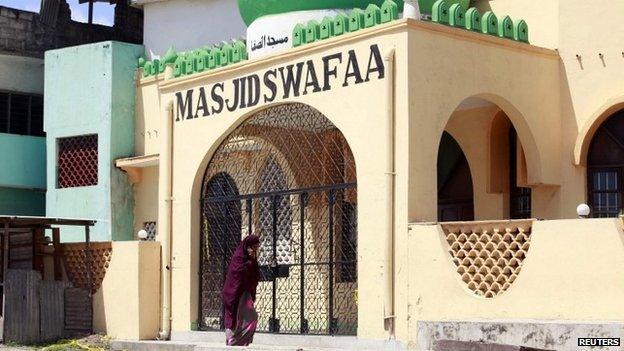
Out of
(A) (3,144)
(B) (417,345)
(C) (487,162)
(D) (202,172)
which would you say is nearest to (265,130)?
(D) (202,172)

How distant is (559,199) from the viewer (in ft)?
50.9

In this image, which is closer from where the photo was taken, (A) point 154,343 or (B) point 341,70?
(B) point 341,70

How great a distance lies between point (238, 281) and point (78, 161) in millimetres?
8255

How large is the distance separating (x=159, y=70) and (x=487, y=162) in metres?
6.49

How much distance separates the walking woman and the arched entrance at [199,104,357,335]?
1054 millimetres

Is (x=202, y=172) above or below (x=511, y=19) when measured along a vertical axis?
below

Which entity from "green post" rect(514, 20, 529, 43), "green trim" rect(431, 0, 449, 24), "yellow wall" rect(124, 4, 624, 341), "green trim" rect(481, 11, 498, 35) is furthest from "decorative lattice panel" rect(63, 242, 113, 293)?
"green post" rect(514, 20, 529, 43)

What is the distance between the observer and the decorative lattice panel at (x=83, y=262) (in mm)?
17953

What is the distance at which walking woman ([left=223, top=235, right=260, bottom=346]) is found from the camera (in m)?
13.9

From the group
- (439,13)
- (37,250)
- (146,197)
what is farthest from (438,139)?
Result: (146,197)

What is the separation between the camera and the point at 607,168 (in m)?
15.5

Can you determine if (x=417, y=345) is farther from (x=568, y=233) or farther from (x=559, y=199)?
(x=559, y=199)

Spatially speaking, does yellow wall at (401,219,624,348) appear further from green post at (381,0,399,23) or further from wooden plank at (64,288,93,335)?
wooden plank at (64,288,93,335)

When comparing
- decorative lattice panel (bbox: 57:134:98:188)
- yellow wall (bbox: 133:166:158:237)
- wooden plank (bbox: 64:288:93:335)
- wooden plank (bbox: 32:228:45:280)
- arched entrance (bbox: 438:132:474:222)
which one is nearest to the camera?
arched entrance (bbox: 438:132:474:222)
